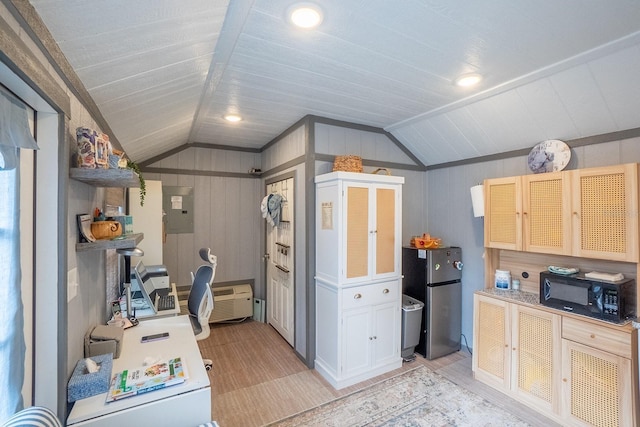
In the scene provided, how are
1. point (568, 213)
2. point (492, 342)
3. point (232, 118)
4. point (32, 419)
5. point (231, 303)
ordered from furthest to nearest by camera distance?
point (231, 303), point (232, 118), point (492, 342), point (568, 213), point (32, 419)

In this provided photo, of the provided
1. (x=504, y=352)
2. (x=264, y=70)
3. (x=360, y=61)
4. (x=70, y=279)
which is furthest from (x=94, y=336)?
(x=504, y=352)

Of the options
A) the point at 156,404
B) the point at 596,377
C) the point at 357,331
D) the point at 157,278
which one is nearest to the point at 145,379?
the point at 156,404

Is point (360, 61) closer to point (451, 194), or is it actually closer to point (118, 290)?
point (451, 194)

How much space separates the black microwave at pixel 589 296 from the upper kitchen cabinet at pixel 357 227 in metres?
1.23

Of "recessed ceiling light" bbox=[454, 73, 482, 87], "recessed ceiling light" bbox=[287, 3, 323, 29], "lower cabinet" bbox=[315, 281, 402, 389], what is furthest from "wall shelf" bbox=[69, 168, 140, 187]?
"recessed ceiling light" bbox=[454, 73, 482, 87]

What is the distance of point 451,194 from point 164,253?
12.3 ft

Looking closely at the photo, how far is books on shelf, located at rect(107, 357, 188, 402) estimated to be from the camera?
138 centimetres

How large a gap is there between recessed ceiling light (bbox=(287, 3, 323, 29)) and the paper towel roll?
7.73 ft

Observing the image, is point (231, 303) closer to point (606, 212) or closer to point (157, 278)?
point (157, 278)

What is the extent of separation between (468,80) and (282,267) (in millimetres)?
2710

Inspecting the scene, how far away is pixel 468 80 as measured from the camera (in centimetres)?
220

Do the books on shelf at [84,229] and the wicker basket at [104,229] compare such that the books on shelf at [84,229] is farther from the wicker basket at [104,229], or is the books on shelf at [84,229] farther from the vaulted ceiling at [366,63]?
the vaulted ceiling at [366,63]

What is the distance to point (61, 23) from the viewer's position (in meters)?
1.00

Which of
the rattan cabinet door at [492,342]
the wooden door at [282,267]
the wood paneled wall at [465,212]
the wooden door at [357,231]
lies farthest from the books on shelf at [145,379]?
the wood paneled wall at [465,212]
